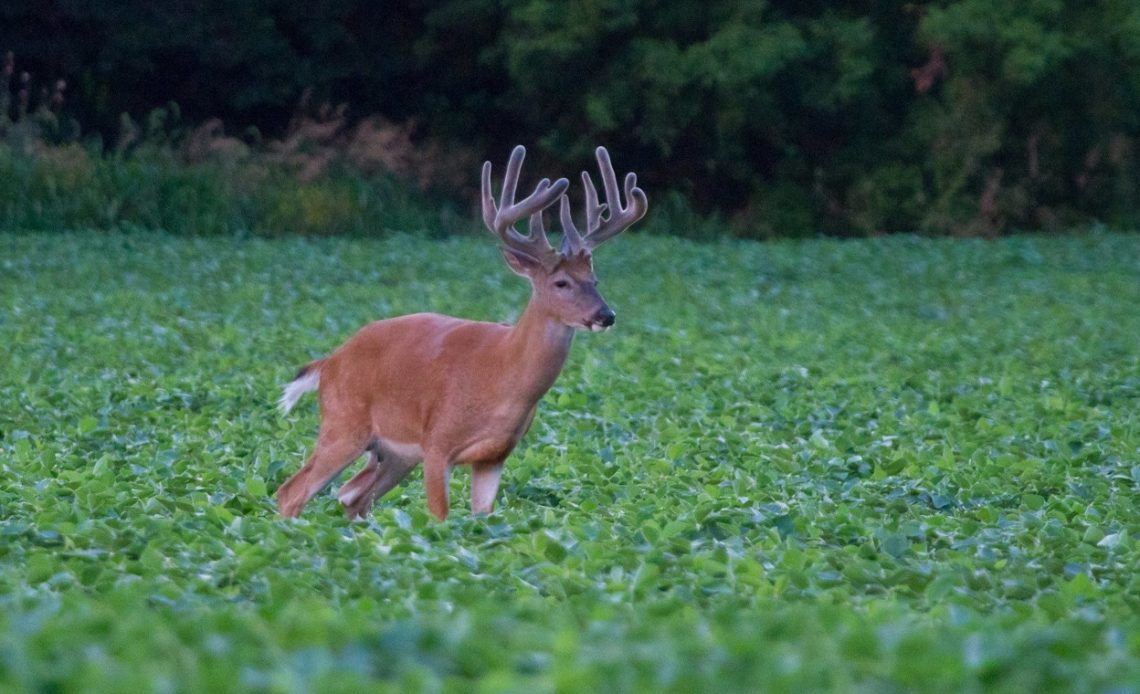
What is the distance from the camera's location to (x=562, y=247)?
713 centimetres

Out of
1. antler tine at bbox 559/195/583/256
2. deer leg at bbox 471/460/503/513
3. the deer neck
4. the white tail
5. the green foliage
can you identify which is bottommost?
the green foliage

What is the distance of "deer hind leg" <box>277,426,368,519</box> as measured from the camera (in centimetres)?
703

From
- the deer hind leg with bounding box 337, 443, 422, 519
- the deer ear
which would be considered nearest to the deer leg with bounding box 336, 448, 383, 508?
the deer hind leg with bounding box 337, 443, 422, 519

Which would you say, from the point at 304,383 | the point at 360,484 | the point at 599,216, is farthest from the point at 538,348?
the point at 304,383

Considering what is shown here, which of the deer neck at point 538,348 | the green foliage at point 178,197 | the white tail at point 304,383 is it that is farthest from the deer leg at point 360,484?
the green foliage at point 178,197

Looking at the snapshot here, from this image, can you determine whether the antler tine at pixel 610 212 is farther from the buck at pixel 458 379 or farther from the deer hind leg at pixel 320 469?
the deer hind leg at pixel 320 469

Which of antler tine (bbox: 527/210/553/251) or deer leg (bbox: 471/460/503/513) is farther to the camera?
antler tine (bbox: 527/210/553/251)

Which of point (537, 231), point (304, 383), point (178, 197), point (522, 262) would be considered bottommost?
point (178, 197)

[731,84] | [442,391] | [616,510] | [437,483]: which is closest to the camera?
[437,483]

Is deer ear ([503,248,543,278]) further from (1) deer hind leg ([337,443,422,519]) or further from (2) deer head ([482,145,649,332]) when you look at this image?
(1) deer hind leg ([337,443,422,519])

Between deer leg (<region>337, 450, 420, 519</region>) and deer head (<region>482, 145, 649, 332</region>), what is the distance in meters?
0.82

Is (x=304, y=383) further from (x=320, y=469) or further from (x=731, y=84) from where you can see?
(x=731, y=84)

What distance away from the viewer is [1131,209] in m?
29.3

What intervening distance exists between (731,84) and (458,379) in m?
21.1
